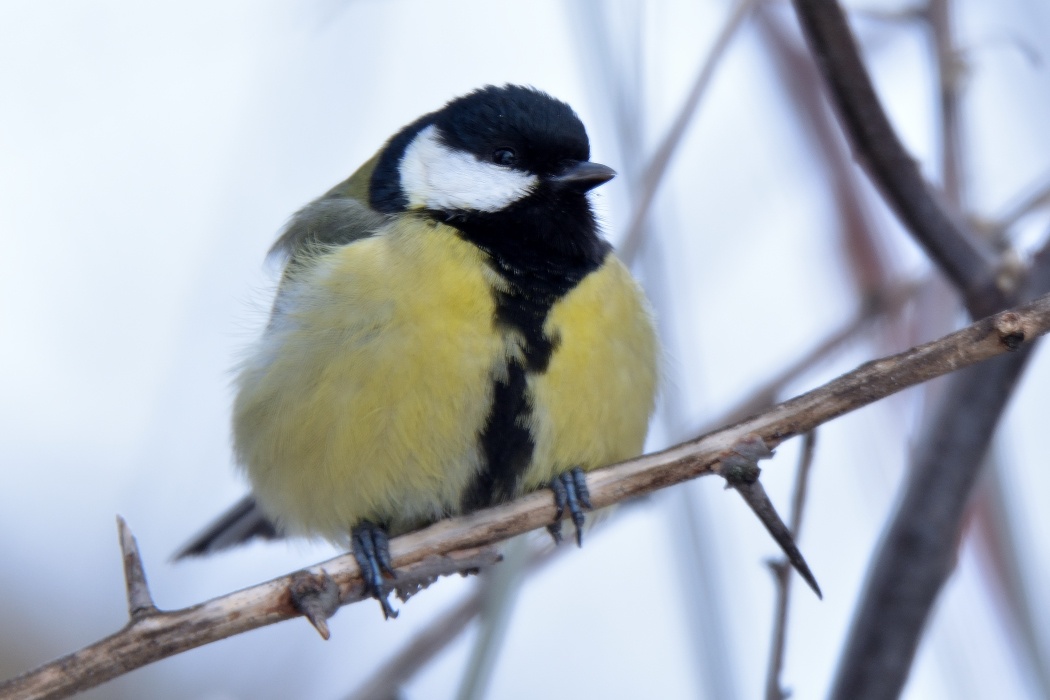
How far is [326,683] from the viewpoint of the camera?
201 centimetres

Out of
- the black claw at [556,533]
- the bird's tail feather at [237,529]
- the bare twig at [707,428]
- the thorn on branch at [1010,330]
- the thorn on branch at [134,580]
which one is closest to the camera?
the thorn on branch at [1010,330]

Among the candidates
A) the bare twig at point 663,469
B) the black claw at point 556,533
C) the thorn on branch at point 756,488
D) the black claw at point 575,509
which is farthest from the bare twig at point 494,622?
the black claw at point 556,533

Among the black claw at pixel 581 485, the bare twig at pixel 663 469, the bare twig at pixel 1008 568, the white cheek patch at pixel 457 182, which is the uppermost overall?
the white cheek patch at pixel 457 182

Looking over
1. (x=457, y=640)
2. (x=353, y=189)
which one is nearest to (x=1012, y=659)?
(x=457, y=640)

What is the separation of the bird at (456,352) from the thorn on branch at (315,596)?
0.18 meters

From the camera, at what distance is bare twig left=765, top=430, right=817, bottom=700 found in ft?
3.73

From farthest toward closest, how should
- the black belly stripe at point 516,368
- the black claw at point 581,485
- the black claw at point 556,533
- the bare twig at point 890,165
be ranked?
the black claw at point 556,533 < the black belly stripe at point 516,368 < the black claw at point 581,485 < the bare twig at point 890,165

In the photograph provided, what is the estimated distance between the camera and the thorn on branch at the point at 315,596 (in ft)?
4.05

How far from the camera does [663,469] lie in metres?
1.26

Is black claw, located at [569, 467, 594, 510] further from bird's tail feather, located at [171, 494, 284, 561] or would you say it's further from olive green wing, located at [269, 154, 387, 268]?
bird's tail feather, located at [171, 494, 284, 561]

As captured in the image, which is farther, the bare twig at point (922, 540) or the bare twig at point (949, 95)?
the bare twig at point (949, 95)

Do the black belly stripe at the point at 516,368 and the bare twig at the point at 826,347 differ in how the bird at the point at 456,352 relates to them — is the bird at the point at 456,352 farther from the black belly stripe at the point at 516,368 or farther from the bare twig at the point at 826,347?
the bare twig at the point at 826,347

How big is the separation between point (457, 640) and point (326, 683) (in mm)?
669

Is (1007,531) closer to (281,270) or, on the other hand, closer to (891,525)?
(891,525)
